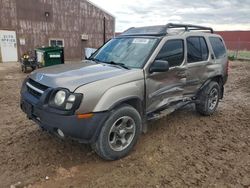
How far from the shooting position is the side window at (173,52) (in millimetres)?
4293

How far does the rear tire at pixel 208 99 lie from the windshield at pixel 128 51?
1.94 m

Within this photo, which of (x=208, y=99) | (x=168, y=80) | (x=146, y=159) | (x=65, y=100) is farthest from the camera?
(x=208, y=99)

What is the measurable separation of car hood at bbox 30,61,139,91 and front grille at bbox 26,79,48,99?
0.19 ft

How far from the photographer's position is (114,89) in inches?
135

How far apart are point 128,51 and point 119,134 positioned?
153 centimetres

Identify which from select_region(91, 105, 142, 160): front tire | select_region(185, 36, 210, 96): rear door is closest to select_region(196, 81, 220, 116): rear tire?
select_region(185, 36, 210, 96): rear door

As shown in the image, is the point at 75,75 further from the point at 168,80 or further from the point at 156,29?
the point at 156,29

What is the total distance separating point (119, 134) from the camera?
369 centimetres

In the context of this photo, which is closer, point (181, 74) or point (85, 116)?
point (85, 116)

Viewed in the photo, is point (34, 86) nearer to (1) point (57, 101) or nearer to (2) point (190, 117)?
(1) point (57, 101)

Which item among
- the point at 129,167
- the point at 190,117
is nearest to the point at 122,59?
the point at 129,167

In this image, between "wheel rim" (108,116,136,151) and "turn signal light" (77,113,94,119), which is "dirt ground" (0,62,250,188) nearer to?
"wheel rim" (108,116,136,151)

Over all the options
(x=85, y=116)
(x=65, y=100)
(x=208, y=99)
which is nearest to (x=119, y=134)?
(x=85, y=116)

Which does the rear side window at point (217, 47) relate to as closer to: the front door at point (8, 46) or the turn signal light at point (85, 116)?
the turn signal light at point (85, 116)
